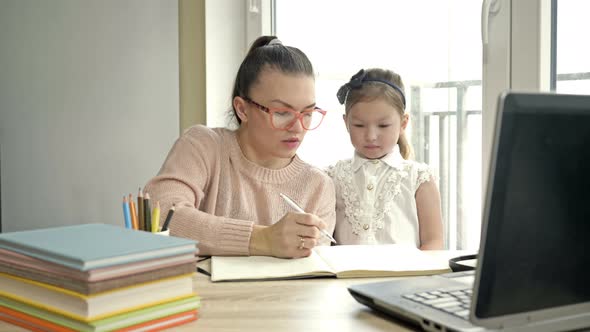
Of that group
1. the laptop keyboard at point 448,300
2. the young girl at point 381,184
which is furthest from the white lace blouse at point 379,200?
the laptop keyboard at point 448,300

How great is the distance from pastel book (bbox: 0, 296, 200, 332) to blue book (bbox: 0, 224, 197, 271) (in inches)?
2.3

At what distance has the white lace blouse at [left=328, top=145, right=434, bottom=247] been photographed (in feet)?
5.27

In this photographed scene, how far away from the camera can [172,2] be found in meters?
2.39

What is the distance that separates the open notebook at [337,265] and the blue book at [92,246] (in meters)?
0.23

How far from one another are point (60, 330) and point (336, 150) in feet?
5.78

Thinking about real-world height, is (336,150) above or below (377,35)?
below

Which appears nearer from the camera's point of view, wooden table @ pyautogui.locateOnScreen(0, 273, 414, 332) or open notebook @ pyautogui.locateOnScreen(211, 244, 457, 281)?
wooden table @ pyautogui.locateOnScreen(0, 273, 414, 332)

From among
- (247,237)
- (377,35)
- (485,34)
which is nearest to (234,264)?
(247,237)

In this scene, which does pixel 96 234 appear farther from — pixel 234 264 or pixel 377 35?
pixel 377 35

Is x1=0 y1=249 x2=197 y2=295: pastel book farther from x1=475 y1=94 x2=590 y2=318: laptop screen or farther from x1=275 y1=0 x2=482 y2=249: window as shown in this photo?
x1=275 y1=0 x2=482 y2=249: window

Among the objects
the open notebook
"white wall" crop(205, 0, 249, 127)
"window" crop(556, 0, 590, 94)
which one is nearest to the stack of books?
the open notebook

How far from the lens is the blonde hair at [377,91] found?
5.38ft

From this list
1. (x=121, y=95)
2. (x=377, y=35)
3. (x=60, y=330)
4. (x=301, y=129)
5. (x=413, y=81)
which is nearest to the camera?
(x=60, y=330)

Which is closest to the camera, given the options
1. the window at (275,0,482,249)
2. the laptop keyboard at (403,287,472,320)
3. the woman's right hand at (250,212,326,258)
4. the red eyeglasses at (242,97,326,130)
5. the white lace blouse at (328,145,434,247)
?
the laptop keyboard at (403,287,472,320)
